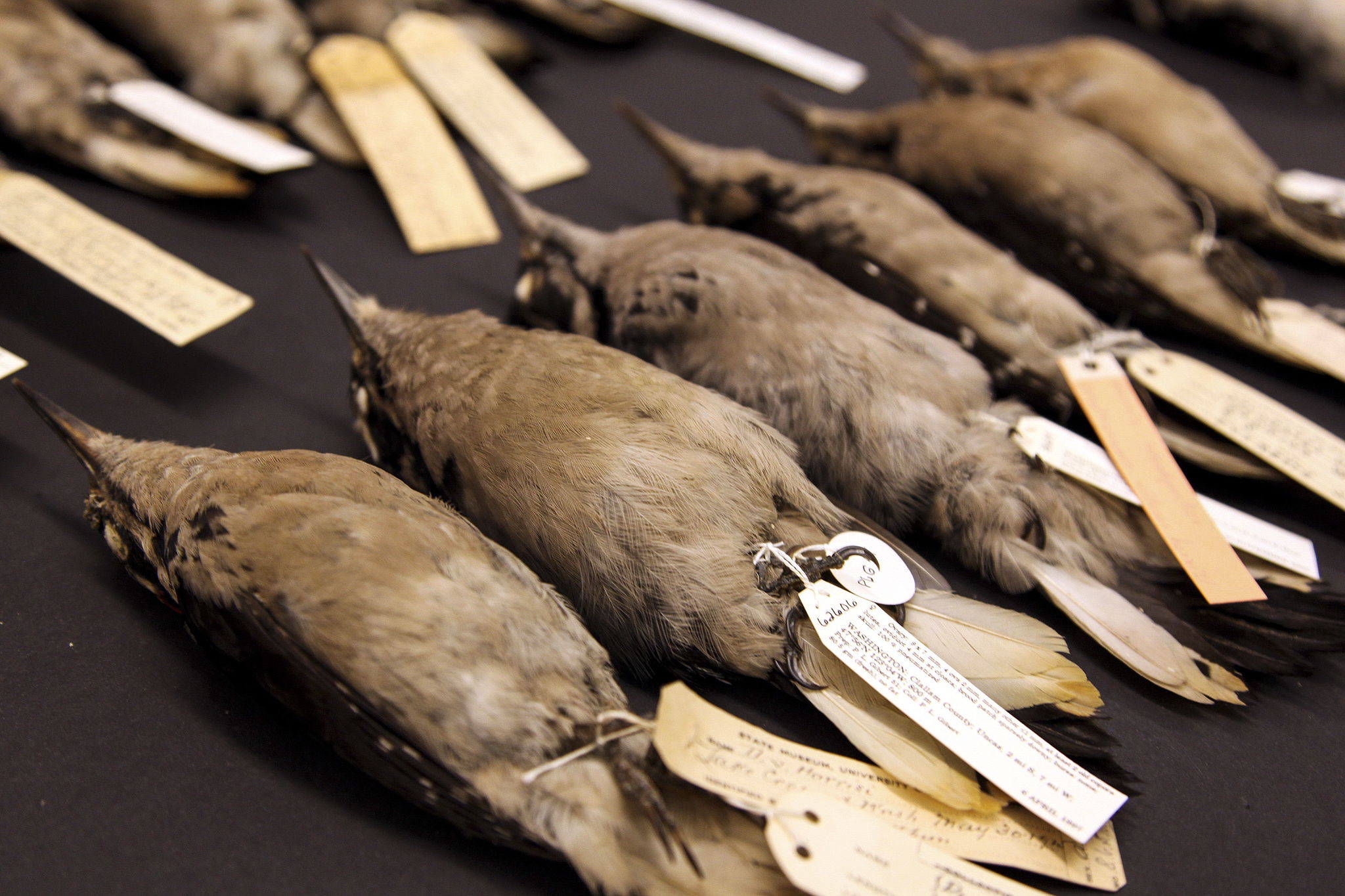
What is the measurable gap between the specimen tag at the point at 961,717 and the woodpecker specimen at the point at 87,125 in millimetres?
1594

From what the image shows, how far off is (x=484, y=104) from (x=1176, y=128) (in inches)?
62.1

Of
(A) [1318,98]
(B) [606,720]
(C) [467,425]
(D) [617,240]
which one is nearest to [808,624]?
(B) [606,720]

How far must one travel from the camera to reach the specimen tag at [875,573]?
3.66 feet

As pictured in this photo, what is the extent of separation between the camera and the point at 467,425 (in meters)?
1.20

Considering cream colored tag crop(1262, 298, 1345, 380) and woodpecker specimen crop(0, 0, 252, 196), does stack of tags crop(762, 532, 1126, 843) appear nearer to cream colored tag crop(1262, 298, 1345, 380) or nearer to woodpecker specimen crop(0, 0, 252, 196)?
cream colored tag crop(1262, 298, 1345, 380)

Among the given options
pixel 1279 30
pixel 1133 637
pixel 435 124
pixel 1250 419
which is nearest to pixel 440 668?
pixel 1133 637

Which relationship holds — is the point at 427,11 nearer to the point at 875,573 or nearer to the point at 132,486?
the point at 132,486

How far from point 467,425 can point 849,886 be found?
0.70 metres

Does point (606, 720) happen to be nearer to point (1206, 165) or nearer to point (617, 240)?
point (617, 240)

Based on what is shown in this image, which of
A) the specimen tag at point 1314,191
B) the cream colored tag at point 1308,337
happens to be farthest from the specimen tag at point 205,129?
the specimen tag at point 1314,191

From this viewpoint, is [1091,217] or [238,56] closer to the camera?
Result: [1091,217]

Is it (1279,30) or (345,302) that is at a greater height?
(1279,30)

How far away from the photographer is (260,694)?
117 cm

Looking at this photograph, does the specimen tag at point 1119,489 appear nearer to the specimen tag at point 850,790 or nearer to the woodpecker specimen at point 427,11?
the specimen tag at point 850,790
